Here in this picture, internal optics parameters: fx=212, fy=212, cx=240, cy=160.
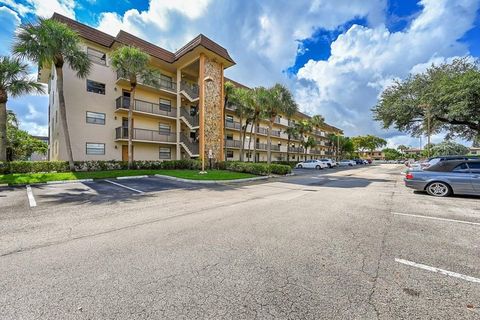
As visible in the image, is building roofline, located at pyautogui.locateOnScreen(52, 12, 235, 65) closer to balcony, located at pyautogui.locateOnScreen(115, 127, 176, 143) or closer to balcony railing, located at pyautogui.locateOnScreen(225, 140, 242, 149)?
balcony, located at pyautogui.locateOnScreen(115, 127, 176, 143)

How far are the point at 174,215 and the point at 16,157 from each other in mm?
45253

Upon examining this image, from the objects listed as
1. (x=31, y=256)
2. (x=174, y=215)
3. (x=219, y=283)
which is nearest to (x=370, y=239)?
(x=219, y=283)

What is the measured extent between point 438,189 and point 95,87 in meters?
27.0

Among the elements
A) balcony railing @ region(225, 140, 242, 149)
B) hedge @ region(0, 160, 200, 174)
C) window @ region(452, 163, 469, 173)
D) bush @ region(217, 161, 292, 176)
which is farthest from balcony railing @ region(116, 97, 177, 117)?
window @ region(452, 163, 469, 173)

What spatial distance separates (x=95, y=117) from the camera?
20.7 meters

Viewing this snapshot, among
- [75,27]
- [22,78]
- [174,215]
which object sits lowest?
[174,215]

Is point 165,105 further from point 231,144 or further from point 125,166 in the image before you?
point 231,144

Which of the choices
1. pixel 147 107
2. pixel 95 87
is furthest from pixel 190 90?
pixel 95 87

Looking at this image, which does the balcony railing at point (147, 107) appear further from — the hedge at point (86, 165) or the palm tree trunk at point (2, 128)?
the palm tree trunk at point (2, 128)

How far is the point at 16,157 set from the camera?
34938mm

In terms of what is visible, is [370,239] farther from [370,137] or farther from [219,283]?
[370,137]

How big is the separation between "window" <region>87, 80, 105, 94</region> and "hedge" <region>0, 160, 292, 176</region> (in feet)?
23.9

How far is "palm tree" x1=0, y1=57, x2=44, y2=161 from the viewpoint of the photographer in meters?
15.3

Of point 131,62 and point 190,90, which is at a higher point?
point 131,62
